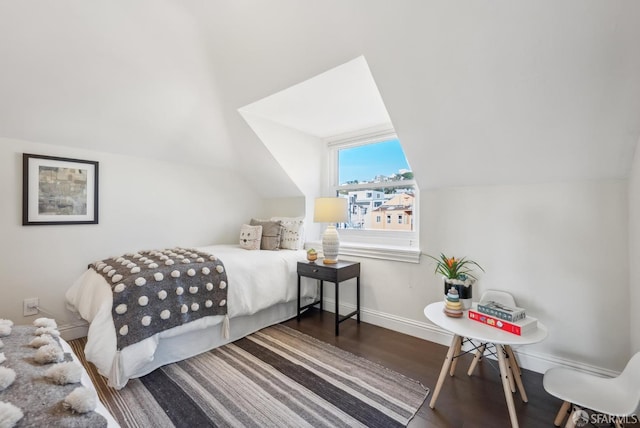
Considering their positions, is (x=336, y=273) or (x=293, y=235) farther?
(x=293, y=235)

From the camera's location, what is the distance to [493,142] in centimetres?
193

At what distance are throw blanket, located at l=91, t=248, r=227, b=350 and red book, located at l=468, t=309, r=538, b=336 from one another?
179 cm

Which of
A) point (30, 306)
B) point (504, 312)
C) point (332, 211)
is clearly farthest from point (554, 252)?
point (30, 306)

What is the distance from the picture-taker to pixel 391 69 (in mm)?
1797

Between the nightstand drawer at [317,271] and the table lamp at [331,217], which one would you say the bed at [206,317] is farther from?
the table lamp at [331,217]

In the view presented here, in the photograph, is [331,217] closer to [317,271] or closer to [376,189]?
[317,271]

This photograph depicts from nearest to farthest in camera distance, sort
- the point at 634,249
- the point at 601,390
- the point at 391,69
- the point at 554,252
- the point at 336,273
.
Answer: the point at 601,390 < the point at 634,249 < the point at 391,69 < the point at 554,252 < the point at 336,273

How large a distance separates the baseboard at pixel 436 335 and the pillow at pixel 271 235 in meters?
0.86

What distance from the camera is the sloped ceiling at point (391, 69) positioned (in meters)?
1.40

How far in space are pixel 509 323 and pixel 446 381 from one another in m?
0.65

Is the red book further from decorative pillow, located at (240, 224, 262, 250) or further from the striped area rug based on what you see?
decorative pillow, located at (240, 224, 262, 250)

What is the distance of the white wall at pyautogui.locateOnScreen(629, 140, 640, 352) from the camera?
1.58 m

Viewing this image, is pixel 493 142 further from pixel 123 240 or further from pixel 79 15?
pixel 123 240

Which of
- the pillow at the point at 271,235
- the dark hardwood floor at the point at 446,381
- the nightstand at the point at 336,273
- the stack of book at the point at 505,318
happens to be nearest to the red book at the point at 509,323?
the stack of book at the point at 505,318
